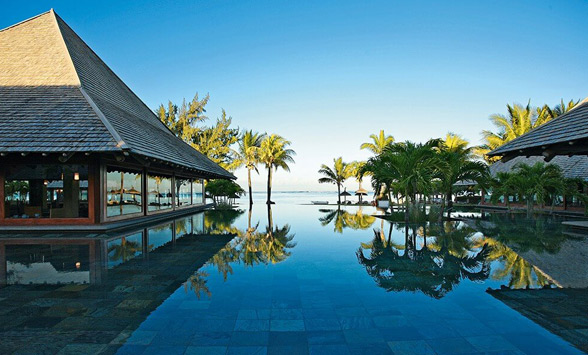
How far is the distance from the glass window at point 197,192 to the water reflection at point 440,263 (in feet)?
56.0

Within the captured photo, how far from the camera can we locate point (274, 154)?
31.1 meters

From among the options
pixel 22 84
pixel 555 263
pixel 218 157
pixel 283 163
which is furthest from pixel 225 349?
pixel 218 157

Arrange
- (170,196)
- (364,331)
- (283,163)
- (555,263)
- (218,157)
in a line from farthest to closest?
1. (218,157)
2. (283,163)
3. (170,196)
4. (555,263)
5. (364,331)

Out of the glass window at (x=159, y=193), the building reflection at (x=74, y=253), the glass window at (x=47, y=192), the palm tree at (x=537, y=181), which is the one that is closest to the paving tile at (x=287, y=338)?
the building reflection at (x=74, y=253)

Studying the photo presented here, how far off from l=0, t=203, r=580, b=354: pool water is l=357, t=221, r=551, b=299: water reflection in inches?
1.4

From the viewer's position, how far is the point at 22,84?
1327 centimetres

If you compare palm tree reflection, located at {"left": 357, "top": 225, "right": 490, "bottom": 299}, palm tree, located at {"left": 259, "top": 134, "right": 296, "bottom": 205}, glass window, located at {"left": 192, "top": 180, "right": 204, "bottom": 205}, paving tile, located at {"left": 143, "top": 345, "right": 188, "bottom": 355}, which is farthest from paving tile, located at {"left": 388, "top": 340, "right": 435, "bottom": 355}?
palm tree, located at {"left": 259, "top": 134, "right": 296, "bottom": 205}

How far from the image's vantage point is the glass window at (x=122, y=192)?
11.8 meters

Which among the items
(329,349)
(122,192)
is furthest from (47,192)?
(329,349)

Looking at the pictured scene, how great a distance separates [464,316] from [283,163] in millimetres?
28112

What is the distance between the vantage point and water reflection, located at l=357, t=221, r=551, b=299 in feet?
16.3

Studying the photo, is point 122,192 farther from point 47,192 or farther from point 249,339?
point 249,339

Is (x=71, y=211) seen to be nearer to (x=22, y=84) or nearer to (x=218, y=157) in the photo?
(x=22, y=84)

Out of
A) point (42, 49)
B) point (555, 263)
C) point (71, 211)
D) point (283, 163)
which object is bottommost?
point (555, 263)
